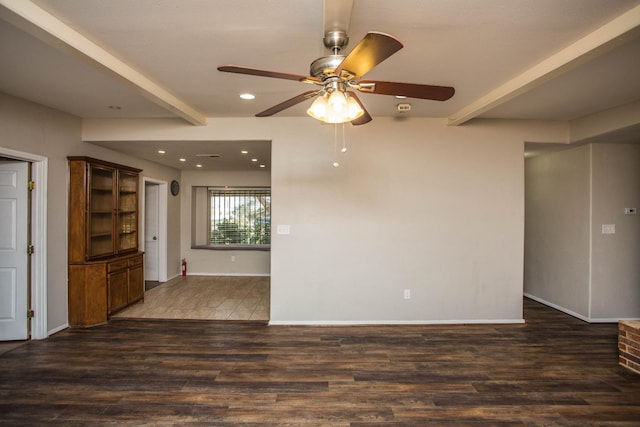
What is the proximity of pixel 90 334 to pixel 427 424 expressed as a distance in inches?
145

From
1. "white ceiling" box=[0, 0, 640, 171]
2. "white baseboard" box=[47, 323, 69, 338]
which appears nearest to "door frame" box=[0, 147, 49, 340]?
"white baseboard" box=[47, 323, 69, 338]

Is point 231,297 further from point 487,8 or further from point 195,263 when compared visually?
point 487,8

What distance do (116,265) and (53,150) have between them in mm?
1583

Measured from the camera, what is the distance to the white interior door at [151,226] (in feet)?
20.7

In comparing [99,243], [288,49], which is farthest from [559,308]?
[99,243]

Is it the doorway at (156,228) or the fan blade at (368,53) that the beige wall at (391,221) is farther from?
the doorway at (156,228)

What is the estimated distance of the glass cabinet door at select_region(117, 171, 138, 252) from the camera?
4.59 metres

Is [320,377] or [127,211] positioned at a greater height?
[127,211]

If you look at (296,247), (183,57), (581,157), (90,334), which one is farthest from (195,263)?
(581,157)

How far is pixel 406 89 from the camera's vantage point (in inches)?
74.2

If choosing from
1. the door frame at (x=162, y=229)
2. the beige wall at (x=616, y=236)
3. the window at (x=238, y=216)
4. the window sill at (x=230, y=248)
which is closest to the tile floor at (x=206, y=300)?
the door frame at (x=162, y=229)

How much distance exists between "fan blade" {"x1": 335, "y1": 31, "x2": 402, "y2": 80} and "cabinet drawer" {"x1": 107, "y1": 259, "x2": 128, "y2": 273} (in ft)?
13.1

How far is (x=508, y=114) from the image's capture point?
12.4ft

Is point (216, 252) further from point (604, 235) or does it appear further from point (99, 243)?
point (604, 235)
